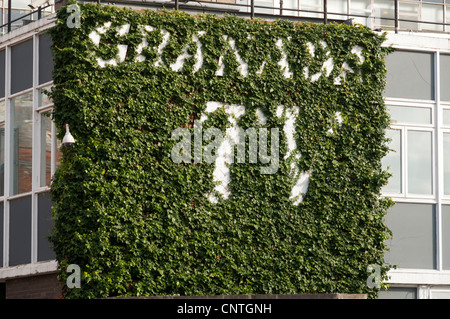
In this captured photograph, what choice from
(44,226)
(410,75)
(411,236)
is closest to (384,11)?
(410,75)

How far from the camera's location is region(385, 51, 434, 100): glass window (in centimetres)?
2112

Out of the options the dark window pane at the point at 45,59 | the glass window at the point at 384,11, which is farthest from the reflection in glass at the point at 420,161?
the dark window pane at the point at 45,59

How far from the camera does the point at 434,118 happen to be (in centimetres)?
2136

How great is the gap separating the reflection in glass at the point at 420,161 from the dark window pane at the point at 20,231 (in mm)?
7250

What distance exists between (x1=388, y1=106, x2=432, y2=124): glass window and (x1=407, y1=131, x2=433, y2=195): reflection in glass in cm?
24

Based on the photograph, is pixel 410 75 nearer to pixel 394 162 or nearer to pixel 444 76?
pixel 444 76

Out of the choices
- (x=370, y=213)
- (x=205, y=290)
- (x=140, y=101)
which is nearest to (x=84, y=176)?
(x=140, y=101)

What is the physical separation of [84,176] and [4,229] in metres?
3.12

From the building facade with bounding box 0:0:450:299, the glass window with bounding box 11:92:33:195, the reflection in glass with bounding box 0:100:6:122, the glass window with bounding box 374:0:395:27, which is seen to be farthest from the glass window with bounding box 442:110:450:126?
the reflection in glass with bounding box 0:100:6:122

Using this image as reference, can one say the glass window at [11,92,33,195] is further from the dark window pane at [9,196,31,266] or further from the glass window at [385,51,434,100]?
the glass window at [385,51,434,100]

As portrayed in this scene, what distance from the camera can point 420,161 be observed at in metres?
21.4

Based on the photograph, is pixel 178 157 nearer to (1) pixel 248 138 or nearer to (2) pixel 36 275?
(1) pixel 248 138

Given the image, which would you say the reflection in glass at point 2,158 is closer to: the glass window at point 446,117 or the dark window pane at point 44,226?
the dark window pane at point 44,226

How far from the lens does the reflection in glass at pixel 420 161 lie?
69.6ft
